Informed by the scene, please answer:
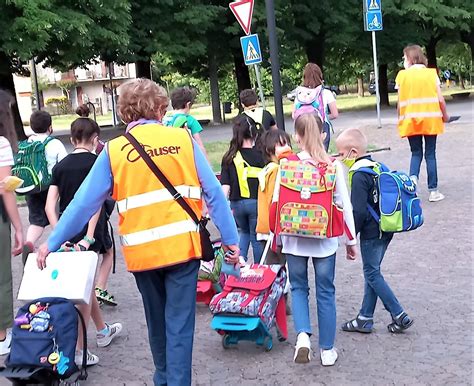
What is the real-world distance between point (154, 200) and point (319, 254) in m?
1.46

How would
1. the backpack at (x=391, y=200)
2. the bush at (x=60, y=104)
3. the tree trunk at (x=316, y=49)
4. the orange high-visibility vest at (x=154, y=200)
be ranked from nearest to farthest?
the orange high-visibility vest at (x=154, y=200), the backpack at (x=391, y=200), the tree trunk at (x=316, y=49), the bush at (x=60, y=104)

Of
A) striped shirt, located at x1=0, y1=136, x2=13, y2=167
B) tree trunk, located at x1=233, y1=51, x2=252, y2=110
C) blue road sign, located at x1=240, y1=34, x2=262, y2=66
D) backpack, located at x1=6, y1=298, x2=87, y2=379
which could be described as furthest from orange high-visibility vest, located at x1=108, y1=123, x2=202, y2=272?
tree trunk, located at x1=233, y1=51, x2=252, y2=110

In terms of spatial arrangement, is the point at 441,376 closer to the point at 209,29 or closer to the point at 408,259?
the point at 408,259

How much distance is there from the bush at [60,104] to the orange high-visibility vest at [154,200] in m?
79.6

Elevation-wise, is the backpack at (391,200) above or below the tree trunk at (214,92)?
below

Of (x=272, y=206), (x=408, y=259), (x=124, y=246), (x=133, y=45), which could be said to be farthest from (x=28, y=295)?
(x=133, y=45)

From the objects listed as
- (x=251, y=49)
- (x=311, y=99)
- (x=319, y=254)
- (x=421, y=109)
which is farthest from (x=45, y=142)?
(x=251, y=49)

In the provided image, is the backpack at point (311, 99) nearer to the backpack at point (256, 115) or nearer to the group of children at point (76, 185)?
the backpack at point (256, 115)

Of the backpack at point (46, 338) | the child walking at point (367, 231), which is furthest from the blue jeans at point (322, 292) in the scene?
the backpack at point (46, 338)

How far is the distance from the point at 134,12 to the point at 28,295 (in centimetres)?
2539

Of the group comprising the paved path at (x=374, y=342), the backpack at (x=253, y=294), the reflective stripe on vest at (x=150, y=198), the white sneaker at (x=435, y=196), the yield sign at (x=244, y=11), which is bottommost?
the paved path at (x=374, y=342)

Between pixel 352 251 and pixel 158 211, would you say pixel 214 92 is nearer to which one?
pixel 352 251

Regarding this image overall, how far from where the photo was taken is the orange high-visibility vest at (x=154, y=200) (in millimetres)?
3713

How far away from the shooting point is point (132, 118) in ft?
12.7
